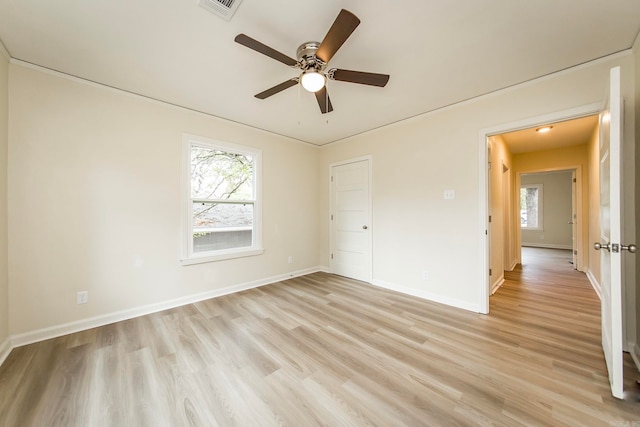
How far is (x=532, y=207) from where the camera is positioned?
26.0 ft

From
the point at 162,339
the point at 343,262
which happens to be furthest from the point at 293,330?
the point at 343,262

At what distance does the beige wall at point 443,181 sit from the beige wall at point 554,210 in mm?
6842

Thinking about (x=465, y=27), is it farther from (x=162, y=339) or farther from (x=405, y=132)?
(x=162, y=339)

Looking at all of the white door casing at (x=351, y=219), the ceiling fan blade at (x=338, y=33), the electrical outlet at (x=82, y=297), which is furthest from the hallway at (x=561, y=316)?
the electrical outlet at (x=82, y=297)

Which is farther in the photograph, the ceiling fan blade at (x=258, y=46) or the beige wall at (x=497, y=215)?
the beige wall at (x=497, y=215)

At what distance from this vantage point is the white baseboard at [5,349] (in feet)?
6.29

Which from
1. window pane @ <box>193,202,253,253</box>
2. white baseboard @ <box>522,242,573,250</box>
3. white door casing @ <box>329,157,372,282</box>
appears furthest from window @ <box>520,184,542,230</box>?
window pane @ <box>193,202,253,253</box>

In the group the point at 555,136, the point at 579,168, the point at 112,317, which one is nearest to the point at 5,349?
the point at 112,317

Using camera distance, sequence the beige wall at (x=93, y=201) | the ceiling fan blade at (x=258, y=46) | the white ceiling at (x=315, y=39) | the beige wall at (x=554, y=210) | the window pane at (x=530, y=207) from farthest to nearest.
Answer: the window pane at (x=530, y=207)
the beige wall at (x=554, y=210)
the beige wall at (x=93, y=201)
the white ceiling at (x=315, y=39)
the ceiling fan blade at (x=258, y=46)

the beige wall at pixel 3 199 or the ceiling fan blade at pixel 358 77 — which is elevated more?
Answer: the ceiling fan blade at pixel 358 77

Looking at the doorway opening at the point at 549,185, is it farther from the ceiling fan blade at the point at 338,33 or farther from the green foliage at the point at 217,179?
the green foliage at the point at 217,179

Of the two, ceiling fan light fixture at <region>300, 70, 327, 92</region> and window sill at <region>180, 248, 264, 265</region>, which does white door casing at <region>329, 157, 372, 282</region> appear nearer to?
window sill at <region>180, 248, 264, 265</region>

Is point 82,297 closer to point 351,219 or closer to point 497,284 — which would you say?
point 351,219

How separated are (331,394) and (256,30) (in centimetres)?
267
